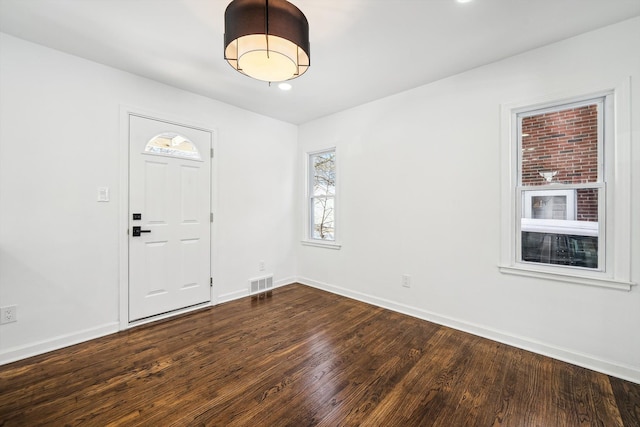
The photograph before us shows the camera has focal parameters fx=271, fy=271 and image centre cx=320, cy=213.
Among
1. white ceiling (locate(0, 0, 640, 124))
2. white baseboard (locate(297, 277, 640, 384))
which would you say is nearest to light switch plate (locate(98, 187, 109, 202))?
white ceiling (locate(0, 0, 640, 124))

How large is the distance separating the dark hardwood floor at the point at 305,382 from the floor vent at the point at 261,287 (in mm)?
1052

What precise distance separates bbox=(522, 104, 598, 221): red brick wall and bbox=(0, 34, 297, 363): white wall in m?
3.60

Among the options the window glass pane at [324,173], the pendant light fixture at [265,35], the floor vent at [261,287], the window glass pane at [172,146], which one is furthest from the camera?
the window glass pane at [324,173]

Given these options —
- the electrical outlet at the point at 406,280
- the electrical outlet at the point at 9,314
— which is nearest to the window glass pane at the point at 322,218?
the electrical outlet at the point at 406,280

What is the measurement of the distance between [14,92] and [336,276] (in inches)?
149

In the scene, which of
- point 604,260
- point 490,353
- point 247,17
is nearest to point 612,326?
point 604,260

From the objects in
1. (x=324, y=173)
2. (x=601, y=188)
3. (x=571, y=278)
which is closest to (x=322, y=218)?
(x=324, y=173)

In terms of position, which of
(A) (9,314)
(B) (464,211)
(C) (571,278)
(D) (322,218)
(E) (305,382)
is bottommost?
(E) (305,382)

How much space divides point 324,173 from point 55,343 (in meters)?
3.55

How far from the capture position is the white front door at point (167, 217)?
287cm

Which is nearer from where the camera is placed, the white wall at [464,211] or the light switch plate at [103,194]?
the white wall at [464,211]

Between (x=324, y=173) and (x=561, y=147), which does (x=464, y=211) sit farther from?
(x=324, y=173)

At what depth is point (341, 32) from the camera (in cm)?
216

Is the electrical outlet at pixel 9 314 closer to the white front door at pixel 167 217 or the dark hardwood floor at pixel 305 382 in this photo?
the dark hardwood floor at pixel 305 382
